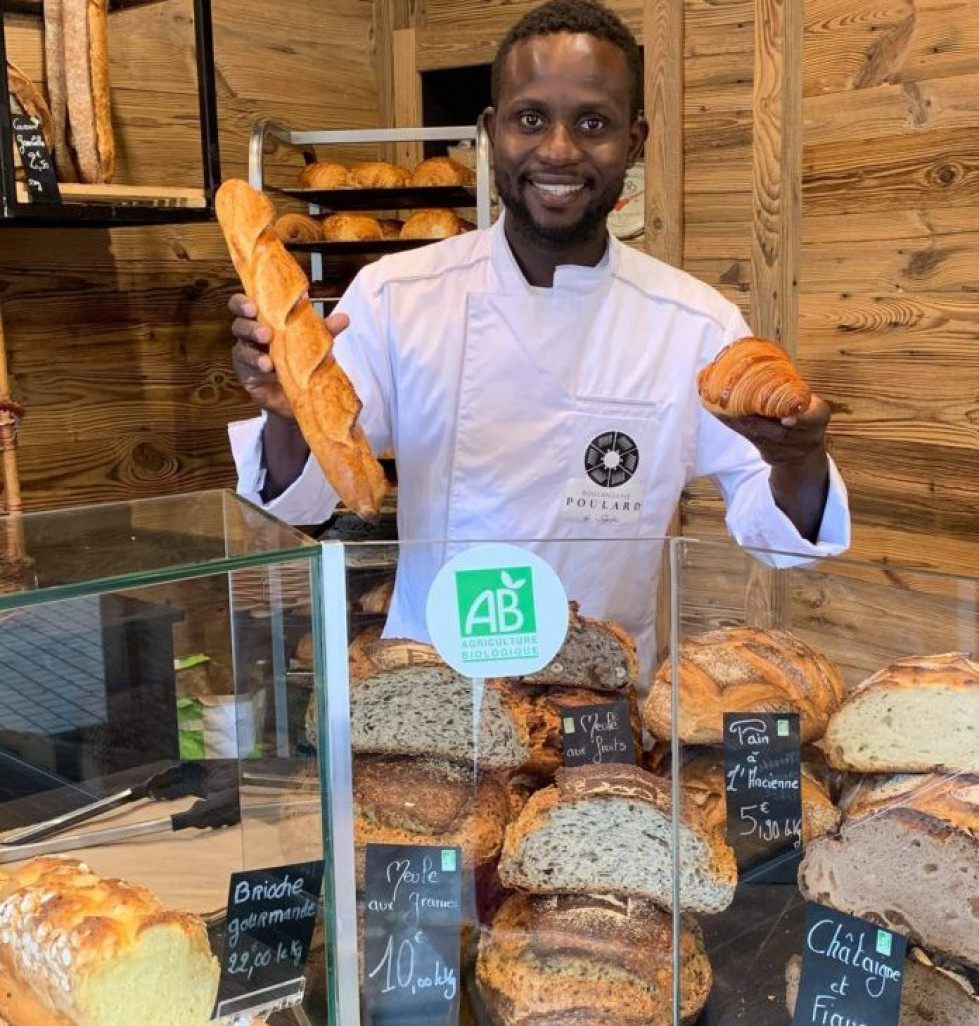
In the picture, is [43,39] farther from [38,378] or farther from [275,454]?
[275,454]

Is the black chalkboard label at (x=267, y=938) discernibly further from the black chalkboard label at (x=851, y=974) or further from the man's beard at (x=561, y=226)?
the man's beard at (x=561, y=226)

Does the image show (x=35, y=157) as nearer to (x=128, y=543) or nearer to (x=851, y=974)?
(x=128, y=543)

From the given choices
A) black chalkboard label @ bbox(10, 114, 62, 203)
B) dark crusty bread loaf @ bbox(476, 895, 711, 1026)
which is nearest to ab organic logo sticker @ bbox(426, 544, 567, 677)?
dark crusty bread loaf @ bbox(476, 895, 711, 1026)

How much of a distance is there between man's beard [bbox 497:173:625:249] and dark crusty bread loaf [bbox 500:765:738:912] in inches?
40.6

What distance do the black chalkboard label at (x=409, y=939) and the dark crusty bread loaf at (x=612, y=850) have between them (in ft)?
0.22

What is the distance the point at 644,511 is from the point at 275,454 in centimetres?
65

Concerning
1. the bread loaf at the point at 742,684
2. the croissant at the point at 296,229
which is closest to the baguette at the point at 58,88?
the croissant at the point at 296,229

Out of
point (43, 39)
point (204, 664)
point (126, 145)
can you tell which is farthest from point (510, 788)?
point (126, 145)

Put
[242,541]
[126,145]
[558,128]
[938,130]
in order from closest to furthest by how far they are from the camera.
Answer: [242,541]
[558,128]
[938,130]
[126,145]

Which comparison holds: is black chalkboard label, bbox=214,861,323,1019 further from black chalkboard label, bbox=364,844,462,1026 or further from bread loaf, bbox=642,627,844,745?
bread loaf, bbox=642,627,844,745

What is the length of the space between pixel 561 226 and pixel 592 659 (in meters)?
0.91

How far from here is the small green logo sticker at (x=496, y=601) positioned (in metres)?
1.06

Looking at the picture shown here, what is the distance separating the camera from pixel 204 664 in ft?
3.40

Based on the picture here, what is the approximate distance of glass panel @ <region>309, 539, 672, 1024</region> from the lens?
1028mm
